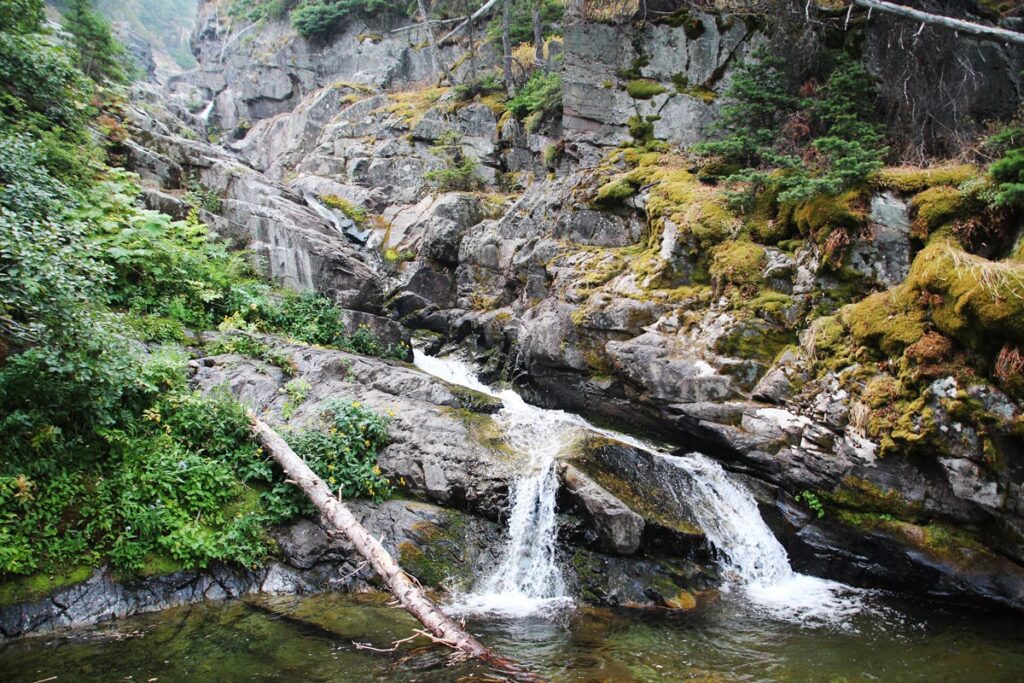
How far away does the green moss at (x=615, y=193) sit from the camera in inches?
560

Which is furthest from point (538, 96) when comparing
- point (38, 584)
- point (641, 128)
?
point (38, 584)

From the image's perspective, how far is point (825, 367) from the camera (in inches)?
361

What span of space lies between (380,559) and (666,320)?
7.47m

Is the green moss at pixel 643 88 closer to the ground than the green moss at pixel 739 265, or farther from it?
farther from it

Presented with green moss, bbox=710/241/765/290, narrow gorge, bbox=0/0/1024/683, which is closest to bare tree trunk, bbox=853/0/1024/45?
narrow gorge, bbox=0/0/1024/683

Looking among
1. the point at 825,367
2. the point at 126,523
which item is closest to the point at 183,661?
the point at 126,523

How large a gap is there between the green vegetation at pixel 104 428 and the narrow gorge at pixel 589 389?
0.05 metres

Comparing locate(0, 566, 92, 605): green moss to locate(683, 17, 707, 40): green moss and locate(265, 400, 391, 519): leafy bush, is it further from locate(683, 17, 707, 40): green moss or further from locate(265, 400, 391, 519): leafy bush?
locate(683, 17, 707, 40): green moss

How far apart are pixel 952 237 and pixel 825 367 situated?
291cm

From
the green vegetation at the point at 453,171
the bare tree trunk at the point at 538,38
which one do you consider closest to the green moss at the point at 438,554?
the green vegetation at the point at 453,171

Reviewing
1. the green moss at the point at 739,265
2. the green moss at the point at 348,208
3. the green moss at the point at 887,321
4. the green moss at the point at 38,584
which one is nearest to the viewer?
the green moss at the point at 38,584

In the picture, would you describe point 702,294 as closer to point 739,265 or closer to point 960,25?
point 739,265

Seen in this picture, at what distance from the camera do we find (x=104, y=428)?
766cm

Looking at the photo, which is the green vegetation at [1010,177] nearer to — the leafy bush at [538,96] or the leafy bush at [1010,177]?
the leafy bush at [1010,177]
